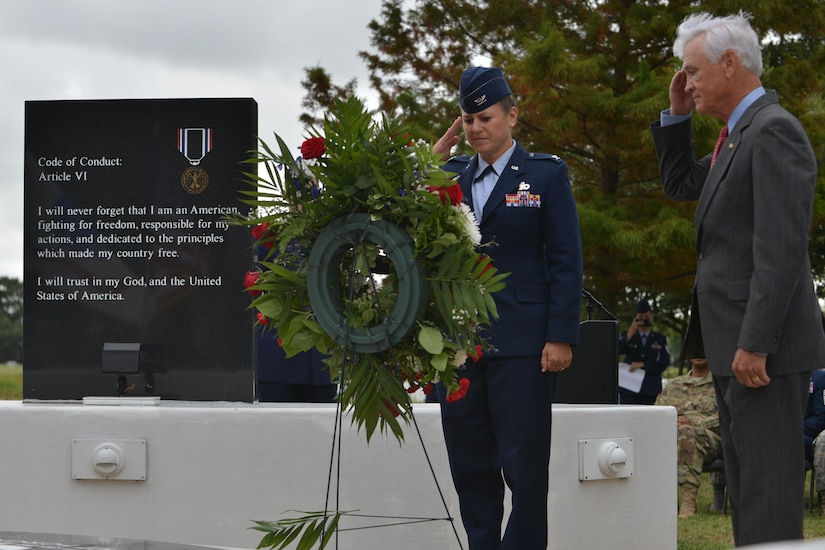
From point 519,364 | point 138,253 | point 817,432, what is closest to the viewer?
point 519,364

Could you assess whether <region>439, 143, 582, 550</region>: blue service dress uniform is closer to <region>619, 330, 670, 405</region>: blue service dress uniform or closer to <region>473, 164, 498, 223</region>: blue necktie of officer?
<region>473, 164, 498, 223</region>: blue necktie of officer

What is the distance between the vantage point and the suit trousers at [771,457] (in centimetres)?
315

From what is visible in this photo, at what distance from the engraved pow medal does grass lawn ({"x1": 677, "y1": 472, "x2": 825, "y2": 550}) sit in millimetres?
3171

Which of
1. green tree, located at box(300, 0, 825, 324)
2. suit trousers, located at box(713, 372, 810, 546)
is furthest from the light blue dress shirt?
green tree, located at box(300, 0, 825, 324)

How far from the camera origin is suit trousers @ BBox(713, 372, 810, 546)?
3.15 metres

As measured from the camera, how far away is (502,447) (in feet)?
12.5

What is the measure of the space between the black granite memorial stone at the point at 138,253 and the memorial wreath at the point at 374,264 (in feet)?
5.38

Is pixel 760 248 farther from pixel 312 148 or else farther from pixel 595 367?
pixel 595 367

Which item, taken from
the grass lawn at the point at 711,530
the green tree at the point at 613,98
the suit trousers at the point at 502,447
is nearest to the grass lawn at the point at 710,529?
the grass lawn at the point at 711,530

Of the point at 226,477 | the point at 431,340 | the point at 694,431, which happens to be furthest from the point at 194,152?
the point at 694,431

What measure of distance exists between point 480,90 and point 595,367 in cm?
209

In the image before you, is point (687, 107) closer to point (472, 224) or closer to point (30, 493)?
point (472, 224)

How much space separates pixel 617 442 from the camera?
5.04 metres

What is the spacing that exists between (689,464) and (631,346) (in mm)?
3928
